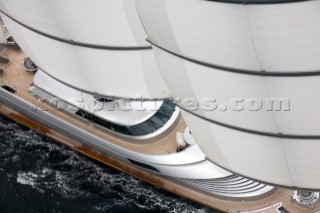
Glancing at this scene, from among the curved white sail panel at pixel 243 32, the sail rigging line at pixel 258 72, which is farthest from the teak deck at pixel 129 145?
the curved white sail panel at pixel 243 32

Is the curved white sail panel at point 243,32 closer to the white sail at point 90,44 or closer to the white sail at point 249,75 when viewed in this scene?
the white sail at point 249,75

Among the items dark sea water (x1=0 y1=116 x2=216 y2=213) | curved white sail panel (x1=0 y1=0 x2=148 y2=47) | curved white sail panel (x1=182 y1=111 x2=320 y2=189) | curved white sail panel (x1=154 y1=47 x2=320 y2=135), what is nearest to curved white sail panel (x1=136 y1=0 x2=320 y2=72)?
curved white sail panel (x1=154 y1=47 x2=320 y2=135)

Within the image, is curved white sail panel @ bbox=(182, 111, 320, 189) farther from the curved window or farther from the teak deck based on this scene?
the curved window

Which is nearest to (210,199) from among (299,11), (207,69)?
(207,69)

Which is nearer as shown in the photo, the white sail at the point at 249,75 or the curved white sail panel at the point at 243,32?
the curved white sail panel at the point at 243,32

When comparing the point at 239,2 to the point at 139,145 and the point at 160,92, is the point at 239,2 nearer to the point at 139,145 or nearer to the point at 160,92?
the point at 160,92

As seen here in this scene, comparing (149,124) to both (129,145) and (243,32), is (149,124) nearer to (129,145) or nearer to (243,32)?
(129,145)
